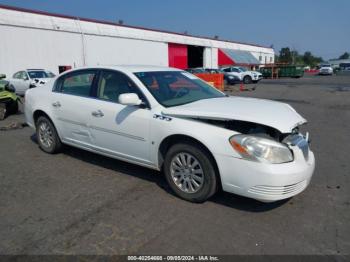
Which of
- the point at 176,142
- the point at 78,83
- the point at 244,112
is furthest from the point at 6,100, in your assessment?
the point at 244,112

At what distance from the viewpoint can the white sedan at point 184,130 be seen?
10.8 feet

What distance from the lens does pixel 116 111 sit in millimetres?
4336

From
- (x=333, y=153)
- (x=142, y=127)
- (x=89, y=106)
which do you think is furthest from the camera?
(x=333, y=153)

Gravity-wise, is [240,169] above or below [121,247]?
above

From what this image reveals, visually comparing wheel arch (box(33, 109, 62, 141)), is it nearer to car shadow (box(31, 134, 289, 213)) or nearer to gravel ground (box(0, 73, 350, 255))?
car shadow (box(31, 134, 289, 213))

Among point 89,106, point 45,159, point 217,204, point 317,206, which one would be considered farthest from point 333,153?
point 45,159

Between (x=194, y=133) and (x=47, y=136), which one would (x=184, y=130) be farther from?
(x=47, y=136)

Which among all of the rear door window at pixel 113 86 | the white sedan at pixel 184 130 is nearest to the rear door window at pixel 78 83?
the white sedan at pixel 184 130

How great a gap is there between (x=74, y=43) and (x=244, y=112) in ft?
81.8

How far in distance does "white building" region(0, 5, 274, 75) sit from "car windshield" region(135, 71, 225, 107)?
780 inches

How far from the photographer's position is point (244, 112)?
362 centimetres

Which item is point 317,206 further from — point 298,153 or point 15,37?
point 15,37

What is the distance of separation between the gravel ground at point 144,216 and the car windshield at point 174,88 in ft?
3.79

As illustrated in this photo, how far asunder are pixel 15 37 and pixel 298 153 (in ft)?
74.7
